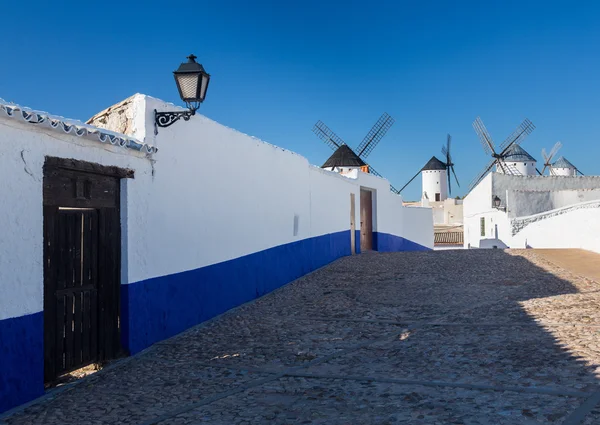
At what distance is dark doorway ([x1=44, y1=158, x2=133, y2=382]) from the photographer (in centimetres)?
484

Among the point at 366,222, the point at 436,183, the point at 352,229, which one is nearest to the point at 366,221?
Result: the point at 366,222

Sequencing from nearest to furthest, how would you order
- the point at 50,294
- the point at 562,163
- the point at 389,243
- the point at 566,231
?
the point at 50,294
the point at 566,231
the point at 389,243
the point at 562,163

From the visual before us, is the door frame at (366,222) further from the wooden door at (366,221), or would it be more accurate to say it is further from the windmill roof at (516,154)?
the windmill roof at (516,154)

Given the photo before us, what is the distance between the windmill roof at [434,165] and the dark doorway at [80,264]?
5474cm

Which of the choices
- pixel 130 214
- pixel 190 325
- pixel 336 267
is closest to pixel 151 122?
pixel 130 214

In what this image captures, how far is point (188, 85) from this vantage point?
6262 millimetres

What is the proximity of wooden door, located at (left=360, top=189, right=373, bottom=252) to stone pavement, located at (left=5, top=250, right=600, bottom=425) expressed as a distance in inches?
409

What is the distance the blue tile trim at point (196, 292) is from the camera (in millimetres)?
5969

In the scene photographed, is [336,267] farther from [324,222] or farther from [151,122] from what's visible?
[151,122]

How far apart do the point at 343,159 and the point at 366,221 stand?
11640mm

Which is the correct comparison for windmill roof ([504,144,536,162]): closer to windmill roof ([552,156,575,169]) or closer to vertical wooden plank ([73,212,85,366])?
windmill roof ([552,156,575,169])

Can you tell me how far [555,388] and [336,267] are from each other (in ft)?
31.5

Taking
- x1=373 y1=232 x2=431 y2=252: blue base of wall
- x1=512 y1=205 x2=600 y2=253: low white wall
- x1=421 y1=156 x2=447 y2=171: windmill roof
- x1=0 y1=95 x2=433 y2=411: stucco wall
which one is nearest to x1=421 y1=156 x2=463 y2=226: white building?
x1=421 y1=156 x2=447 y2=171: windmill roof

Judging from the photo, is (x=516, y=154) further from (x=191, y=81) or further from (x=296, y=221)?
(x=191, y=81)
